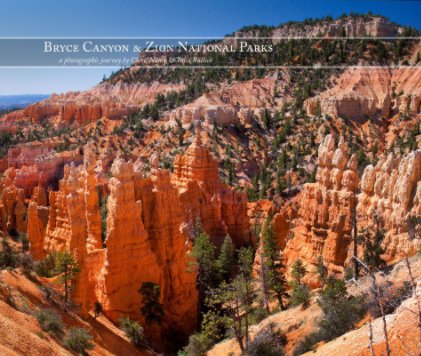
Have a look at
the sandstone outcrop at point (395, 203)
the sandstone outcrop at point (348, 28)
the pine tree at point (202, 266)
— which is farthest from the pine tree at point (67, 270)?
the sandstone outcrop at point (348, 28)

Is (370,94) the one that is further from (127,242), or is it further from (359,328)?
(359,328)

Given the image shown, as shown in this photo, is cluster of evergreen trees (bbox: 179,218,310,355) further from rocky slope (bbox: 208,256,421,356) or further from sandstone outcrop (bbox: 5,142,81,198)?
sandstone outcrop (bbox: 5,142,81,198)

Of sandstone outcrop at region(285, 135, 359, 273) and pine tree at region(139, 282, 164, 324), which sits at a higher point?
sandstone outcrop at region(285, 135, 359, 273)

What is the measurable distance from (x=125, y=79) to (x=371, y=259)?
12270cm

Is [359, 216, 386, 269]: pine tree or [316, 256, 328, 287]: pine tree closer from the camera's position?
[359, 216, 386, 269]: pine tree

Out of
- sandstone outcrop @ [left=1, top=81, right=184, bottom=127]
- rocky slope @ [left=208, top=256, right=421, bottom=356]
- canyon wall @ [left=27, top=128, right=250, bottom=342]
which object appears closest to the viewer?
rocky slope @ [left=208, top=256, right=421, bottom=356]

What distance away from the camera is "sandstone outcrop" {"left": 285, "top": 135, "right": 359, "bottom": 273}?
2441 cm

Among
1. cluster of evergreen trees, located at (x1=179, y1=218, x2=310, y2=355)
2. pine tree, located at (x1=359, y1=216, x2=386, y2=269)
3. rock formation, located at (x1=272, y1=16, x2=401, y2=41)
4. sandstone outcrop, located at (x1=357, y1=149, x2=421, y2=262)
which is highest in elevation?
rock formation, located at (x1=272, y1=16, x2=401, y2=41)

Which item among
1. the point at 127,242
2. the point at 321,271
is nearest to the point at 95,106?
the point at 127,242

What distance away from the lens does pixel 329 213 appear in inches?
1001

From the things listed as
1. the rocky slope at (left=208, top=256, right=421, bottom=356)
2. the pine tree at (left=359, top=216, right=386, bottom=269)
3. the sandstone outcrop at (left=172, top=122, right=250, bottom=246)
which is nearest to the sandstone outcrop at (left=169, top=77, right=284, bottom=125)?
the sandstone outcrop at (left=172, top=122, right=250, bottom=246)

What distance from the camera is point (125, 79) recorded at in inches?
5256

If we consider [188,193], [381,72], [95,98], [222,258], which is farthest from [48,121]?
[222,258]

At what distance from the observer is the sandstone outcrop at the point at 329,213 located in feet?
80.1
